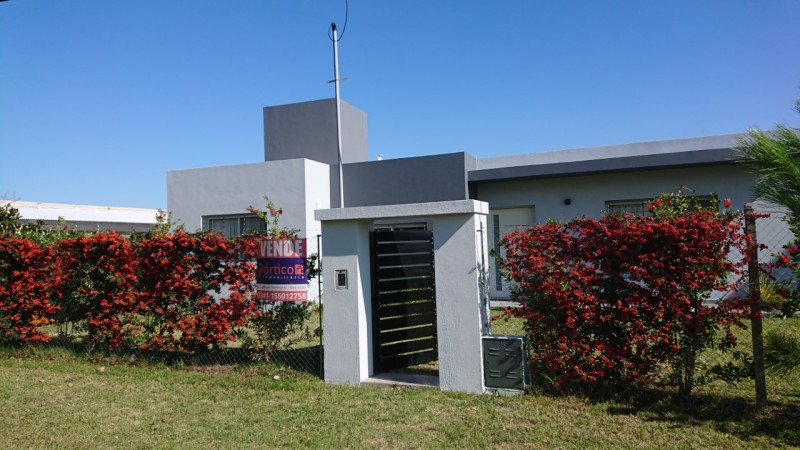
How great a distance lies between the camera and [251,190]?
16.2m

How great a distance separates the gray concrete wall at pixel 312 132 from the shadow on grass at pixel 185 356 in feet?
33.4

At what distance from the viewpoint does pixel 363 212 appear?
659cm

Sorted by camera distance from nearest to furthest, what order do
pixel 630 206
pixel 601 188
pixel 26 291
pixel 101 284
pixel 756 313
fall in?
pixel 756 313, pixel 101 284, pixel 26 291, pixel 630 206, pixel 601 188

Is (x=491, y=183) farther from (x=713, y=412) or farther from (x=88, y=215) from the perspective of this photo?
(x=88, y=215)

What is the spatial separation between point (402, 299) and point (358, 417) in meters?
2.16

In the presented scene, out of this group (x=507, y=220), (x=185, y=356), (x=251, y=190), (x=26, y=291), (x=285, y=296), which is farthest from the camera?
(x=251, y=190)

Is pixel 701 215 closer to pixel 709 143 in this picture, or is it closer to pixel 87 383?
pixel 87 383

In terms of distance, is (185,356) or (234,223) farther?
(234,223)

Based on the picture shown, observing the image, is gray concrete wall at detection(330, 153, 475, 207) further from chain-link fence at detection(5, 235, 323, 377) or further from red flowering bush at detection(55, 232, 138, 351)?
red flowering bush at detection(55, 232, 138, 351)

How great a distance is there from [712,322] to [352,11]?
8798mm

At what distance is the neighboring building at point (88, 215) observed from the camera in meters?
28.3

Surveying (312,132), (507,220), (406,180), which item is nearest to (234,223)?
(312,132)

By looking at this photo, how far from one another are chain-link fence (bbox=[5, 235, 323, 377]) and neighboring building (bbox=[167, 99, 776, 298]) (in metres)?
7.39

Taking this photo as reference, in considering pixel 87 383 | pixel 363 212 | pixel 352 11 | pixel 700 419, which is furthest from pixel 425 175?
pixel 700 419
